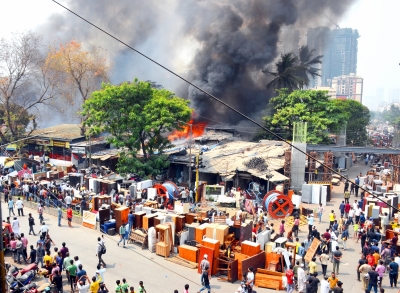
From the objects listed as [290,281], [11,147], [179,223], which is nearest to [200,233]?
[179,223]

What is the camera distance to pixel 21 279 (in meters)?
10.9

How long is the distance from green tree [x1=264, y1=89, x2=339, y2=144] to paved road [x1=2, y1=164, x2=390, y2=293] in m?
17.9

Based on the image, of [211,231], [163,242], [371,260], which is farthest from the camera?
[163,242]

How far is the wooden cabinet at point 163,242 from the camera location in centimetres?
1421

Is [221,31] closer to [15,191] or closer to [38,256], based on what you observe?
[15,191]

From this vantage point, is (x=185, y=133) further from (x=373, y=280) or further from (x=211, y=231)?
(x=373, y=280)

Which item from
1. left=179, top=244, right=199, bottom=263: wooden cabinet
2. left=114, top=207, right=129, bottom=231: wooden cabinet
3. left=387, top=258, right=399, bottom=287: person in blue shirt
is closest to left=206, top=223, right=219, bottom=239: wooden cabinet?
left=179, top=244, right=199, bottom=263: wooden cabinet

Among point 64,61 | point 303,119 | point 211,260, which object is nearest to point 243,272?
point 211,260

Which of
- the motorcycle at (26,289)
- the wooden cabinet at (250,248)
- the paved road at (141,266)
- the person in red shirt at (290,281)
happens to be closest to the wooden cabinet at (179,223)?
the paved road at (141,266)

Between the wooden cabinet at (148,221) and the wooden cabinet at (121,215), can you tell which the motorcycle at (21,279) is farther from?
the wooden cabinet at (121,215)

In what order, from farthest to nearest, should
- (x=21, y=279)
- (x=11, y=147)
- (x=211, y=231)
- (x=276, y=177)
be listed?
(x=11, y=147)
(x=276, y=177)
(x=211, y=231)
(x=21, y=279)

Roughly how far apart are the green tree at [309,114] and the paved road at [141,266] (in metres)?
17.9

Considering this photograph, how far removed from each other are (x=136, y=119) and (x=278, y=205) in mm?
10894

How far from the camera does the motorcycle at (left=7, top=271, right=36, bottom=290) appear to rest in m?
10.6
